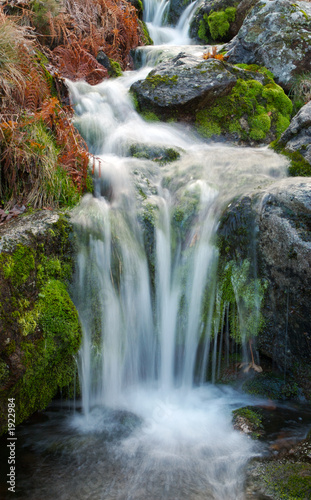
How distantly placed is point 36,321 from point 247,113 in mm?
5813

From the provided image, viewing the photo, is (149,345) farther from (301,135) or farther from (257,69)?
(257,69)

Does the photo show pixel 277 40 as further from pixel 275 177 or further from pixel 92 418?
pixel 92 418

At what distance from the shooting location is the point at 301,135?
5.09m

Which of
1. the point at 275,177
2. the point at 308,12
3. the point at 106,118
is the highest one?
the point at 308,12

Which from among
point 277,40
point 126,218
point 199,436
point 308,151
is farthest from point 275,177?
point 277,40

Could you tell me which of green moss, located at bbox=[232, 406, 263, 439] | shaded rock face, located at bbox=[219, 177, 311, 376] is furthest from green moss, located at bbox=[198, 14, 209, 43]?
green moss, located at bbox=[232, 406, 263, 439]

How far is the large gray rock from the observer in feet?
22.4

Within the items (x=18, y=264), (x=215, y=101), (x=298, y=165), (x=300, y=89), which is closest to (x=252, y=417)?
(x=18, y=264)

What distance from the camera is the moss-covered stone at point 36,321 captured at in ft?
10.1

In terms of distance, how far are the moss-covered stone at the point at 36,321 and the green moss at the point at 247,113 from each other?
4370mm

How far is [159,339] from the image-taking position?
13.6 feet

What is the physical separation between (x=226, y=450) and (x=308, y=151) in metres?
3.83

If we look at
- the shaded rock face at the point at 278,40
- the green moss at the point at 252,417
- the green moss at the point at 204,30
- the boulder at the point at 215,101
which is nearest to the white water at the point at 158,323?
the green moss at the point at 252,417

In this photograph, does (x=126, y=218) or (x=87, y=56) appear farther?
(x=87, y=56)
